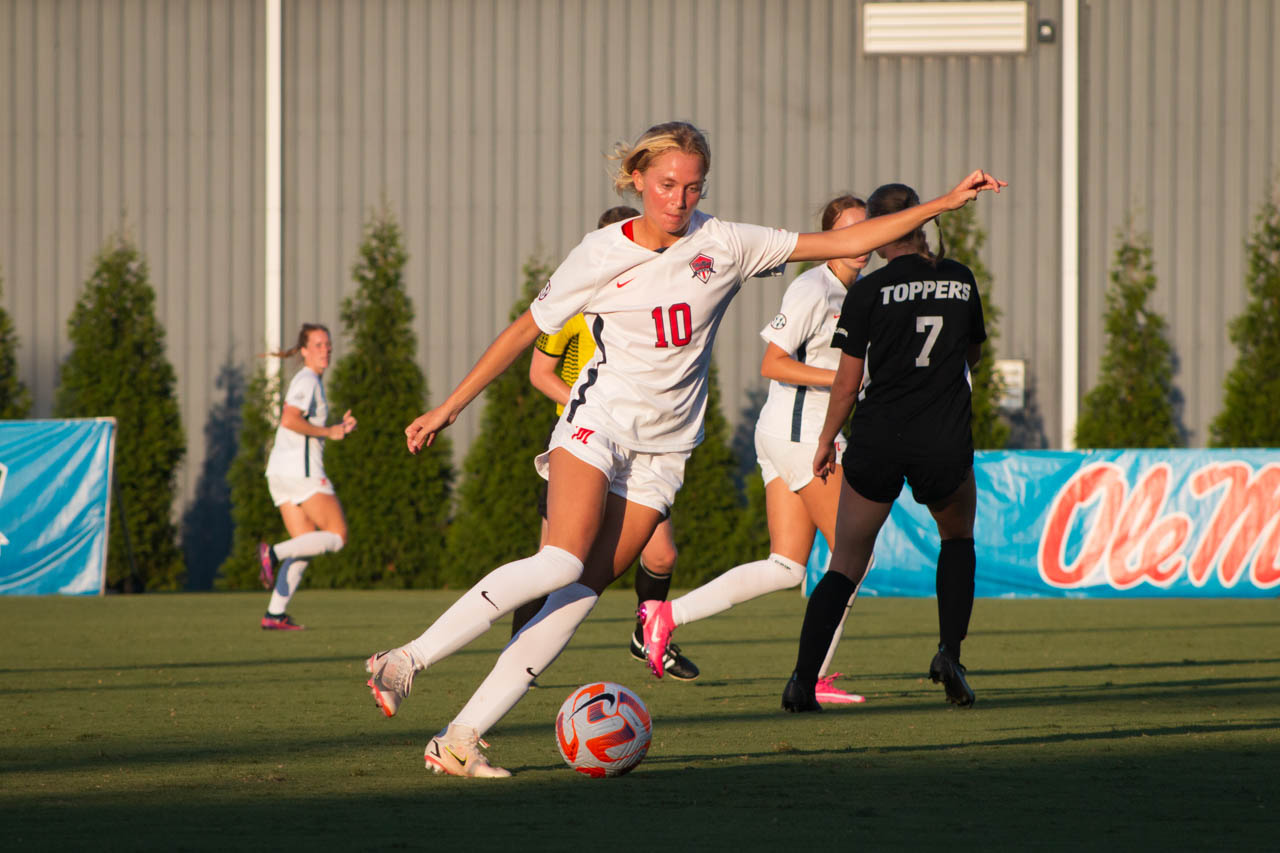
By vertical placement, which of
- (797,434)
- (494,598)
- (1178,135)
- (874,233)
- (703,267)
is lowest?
(494,598)

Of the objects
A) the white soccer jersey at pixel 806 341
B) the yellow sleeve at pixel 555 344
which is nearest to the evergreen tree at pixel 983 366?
the white soccer jersey at pixel 806 341

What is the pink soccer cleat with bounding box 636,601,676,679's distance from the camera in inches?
217

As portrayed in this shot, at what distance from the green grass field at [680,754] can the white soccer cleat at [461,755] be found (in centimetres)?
6

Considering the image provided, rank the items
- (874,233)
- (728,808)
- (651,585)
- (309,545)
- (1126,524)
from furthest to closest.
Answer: (1126,524) → (309,545) → (651,585) → (874,233) → (728,808)

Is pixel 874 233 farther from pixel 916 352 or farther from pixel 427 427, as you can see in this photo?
pixel 427 427

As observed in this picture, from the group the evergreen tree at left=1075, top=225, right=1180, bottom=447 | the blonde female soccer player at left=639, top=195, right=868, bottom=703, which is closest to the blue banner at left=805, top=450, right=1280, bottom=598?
the evergreen tree at left=1075, top=225, right=1180, bottom=447

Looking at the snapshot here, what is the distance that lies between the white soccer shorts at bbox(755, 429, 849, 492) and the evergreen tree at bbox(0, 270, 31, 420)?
48.9 feet

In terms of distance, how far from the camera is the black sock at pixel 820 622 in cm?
493

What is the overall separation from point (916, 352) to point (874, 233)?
86cm

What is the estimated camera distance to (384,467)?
18.1 meters

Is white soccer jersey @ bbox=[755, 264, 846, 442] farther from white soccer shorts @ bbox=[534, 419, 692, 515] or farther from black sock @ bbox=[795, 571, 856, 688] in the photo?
white soccer shorts @ bbox=[534, 419, 692, 515]

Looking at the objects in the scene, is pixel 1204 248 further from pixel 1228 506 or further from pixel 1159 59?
pixel 1228 506

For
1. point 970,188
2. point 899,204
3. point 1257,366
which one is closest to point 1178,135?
point 1257,366

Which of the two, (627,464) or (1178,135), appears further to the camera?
(1178,135)
